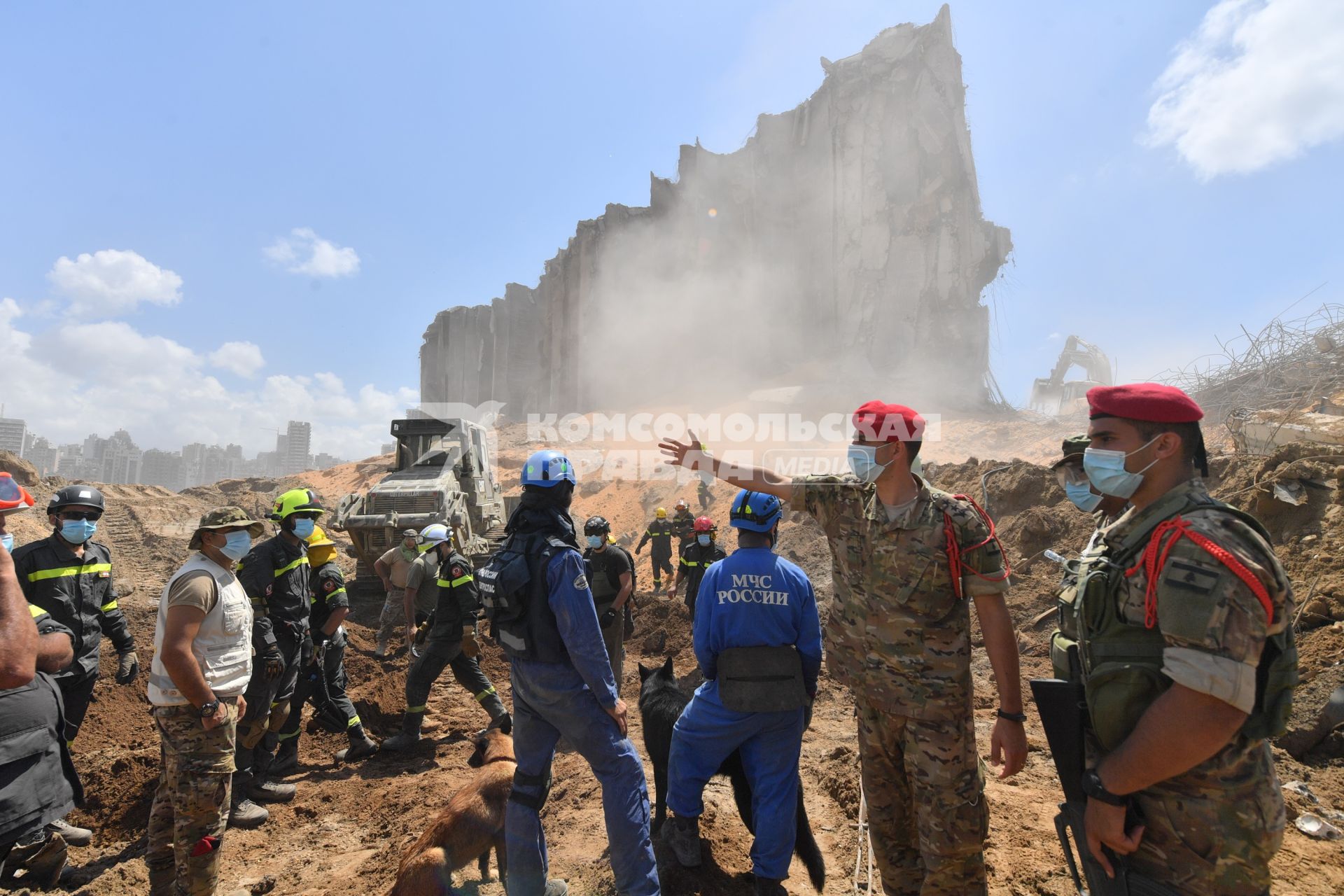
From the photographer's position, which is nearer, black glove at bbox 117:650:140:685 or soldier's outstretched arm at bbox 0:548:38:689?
soldier's outstretched arm at bbox 0:548:38:689

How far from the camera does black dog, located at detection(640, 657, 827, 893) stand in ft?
9.71

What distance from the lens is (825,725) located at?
18.0 ft

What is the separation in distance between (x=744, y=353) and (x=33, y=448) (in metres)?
118

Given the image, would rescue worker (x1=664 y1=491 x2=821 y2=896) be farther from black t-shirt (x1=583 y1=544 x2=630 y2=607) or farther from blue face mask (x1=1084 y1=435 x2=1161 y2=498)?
black t-shirt (x1=583 y1=544 x2=630 y2=607)

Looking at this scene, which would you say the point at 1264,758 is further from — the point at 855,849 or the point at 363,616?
the point at 363,616

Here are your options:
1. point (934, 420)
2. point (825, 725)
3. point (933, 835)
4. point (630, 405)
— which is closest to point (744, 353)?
point (630, 405)

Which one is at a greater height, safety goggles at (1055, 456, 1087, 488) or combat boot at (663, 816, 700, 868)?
safety goggles at (1055, 456, 1087, 488)

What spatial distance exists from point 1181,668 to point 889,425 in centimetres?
126

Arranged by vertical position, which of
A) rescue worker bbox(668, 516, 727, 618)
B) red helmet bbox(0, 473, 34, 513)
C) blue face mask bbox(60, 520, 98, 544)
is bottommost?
rescue worker bbox(668, 516, 727, 618)

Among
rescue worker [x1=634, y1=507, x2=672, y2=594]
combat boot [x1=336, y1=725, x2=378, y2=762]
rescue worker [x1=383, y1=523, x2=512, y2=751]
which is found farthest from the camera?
rescue worker [x1=634, y1=507, x2=672, y2=594]

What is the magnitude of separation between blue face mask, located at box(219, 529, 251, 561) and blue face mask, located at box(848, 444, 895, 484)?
2.85 metres

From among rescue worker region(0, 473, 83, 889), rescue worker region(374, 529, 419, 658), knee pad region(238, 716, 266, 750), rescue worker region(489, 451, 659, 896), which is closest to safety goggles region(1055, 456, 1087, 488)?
rescue worker region(489, 451, 659, 896)

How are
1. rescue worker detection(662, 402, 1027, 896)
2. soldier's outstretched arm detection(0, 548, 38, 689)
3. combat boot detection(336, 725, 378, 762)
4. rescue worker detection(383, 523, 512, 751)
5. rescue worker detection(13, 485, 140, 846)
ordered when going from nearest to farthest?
soldier's outstretched arm detection(0, 548, 38, 689) → rescue worker detection(662, 402, 1027, 896) → rescue worker detection(13, 485, 140, 846) → combat boot detection(336, 725, 378, 762) → rescue worker detection(383, 523, 512, 751)

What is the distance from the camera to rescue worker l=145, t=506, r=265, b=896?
274 centimetres
